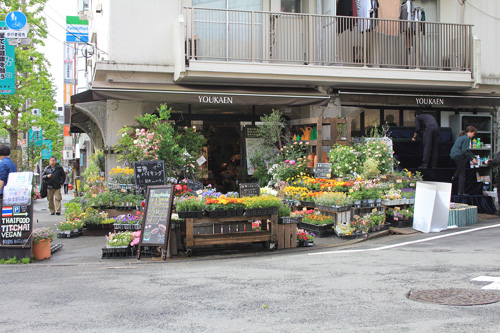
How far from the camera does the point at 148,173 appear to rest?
12656 mm

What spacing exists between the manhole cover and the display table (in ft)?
12.9

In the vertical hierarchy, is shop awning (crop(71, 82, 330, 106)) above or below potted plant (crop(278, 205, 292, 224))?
above

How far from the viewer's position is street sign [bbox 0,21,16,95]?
15.2 m

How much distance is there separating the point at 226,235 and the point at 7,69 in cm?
989

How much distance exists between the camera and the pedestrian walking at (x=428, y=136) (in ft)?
51.6

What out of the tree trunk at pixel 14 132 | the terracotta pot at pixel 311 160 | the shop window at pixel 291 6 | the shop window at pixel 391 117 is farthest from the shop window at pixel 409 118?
the tree trunk at pixel 14 132

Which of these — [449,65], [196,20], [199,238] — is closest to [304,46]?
[196,20]

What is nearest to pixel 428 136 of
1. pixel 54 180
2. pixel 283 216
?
pixel 283 216

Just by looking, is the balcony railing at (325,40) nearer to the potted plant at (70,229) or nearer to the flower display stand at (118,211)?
the flower display stand at (118,211)

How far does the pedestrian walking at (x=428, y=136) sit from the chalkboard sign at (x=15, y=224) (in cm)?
1144

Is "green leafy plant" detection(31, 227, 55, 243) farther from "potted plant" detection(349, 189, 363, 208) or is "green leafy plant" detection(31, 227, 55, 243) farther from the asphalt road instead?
"potted plant" detection(349, 189, 363, 208)

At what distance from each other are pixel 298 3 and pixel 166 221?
10409mm

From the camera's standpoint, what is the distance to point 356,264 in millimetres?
8258

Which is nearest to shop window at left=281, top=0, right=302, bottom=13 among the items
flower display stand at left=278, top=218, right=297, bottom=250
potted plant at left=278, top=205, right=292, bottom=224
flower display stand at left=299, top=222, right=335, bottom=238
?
flower display stand at left=299, top=222, right=335, bottom=238
